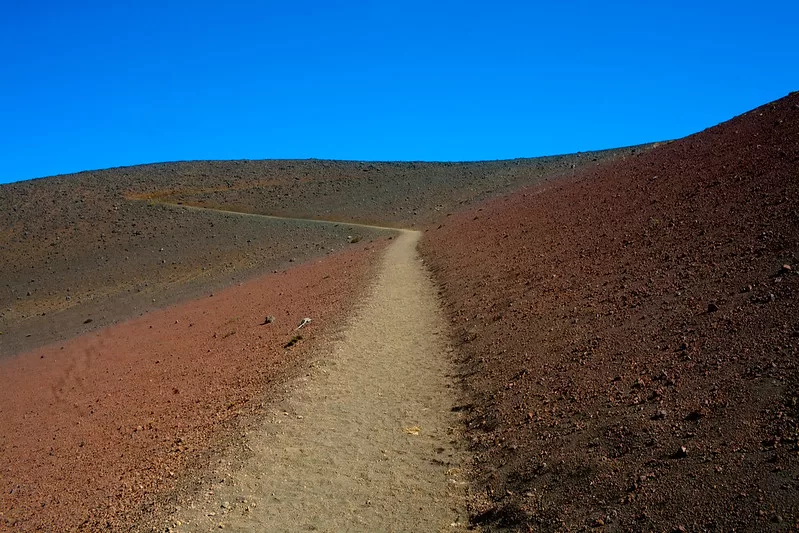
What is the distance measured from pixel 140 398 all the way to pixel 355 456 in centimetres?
655

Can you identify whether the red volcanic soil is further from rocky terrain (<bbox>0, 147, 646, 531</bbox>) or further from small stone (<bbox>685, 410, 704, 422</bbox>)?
small stone (<bbox>685, 410, 704, 422</bbox>)

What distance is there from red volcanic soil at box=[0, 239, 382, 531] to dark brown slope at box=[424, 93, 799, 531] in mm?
3774

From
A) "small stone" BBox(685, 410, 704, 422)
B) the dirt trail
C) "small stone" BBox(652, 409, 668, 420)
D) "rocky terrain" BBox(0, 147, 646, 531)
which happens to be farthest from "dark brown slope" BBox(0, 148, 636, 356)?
"small stone" BBox(685, 410, 704, 422)

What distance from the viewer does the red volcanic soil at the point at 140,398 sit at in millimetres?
8602

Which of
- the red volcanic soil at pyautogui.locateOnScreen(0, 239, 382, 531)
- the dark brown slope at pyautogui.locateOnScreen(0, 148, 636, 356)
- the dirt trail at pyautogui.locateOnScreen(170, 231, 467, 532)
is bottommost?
the dirt trail at pyautogui.locateOnScreen(170, 231, 467, 532)

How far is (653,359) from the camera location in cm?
837

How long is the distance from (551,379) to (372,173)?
49851 mm

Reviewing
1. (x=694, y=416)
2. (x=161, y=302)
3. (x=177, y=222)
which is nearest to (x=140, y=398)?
(x=694, y=416)

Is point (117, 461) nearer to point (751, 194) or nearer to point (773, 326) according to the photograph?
point (773, 326)

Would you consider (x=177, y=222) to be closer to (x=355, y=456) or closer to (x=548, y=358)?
(x=548, y=358)

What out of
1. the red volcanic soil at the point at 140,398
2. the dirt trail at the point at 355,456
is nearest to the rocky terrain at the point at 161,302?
the red volcanic soil at the point at 140,398

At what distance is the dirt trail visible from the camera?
7.06 m

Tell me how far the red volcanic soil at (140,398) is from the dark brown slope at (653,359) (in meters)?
3.77

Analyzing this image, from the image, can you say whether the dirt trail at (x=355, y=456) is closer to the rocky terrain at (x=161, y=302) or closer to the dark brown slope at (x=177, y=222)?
the rocky terrain at (x=161, y=302)
